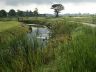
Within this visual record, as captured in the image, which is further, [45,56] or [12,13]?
[12,13]

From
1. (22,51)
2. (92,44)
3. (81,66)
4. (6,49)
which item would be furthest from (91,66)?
(6,49)

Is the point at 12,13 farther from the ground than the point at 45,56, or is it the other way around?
the point at 45,56

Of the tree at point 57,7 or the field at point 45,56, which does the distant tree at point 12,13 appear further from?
the field at point 45,56

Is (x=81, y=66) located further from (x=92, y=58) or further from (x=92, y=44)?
(x=92, y=44)

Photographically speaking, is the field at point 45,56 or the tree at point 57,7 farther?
the tree at point 57,7

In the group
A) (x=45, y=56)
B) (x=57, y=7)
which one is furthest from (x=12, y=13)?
(x=45, y=56)

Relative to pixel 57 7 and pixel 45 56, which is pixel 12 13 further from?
pixel 45 56

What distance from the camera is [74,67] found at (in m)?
7.73

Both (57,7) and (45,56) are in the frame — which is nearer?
(45,56)

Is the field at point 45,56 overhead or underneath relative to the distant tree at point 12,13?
overhead

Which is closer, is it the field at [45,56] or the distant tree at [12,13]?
the field at [45,56]

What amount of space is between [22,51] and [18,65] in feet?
4.69

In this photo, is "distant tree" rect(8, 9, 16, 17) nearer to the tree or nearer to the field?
the tree

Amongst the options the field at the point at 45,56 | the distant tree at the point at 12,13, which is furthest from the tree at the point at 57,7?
the field at the point at 45,56
